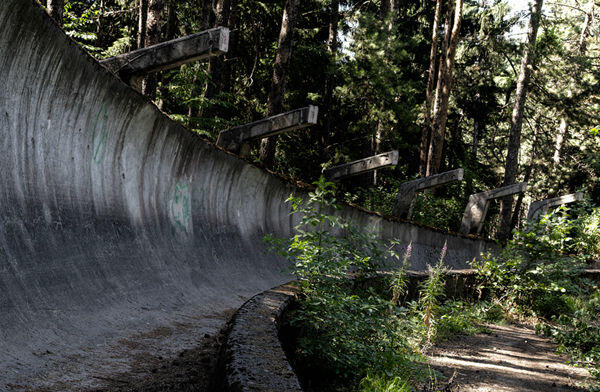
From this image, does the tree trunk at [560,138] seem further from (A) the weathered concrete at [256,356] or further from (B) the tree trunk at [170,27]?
(A) the weathered concrete at [256,356]

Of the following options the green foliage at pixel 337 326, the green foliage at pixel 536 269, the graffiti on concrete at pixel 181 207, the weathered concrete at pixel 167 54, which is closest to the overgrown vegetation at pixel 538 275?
the green foliage at pixel 536 269

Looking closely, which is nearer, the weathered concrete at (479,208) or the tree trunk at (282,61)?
the tree trunk at (282,61)

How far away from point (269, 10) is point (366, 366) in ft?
59.5

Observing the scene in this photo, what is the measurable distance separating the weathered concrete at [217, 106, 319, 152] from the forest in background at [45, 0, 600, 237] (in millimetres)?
3801

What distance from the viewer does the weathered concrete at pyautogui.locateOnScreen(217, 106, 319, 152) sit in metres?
7.84

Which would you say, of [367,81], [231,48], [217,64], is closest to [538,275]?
[367,81]

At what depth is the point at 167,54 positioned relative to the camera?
562cm

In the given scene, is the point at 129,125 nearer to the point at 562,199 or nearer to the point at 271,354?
the point at 271,354

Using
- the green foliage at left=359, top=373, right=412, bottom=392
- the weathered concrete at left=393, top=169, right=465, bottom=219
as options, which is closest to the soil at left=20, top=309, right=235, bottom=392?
the green foliage at left=359, top=373, right=412, bottom=392

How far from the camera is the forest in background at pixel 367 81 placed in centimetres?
1689

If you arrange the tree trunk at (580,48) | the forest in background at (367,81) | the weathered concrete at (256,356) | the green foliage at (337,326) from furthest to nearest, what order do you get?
the tree trunk at (580,48) → the forest in background at (367,81) → the green foliage at (337,326) → the weathered concrete at (256,356)

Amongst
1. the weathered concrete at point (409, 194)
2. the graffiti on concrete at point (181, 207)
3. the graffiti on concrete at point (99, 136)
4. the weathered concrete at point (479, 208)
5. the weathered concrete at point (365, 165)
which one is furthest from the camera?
the weathered concrete at point (479, 208)

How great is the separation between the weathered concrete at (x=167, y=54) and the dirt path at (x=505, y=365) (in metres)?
4.22

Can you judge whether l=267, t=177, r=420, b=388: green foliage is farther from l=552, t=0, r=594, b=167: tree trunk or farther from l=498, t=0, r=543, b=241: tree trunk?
l=552, t=0, r=594, b=167: tree trunk
